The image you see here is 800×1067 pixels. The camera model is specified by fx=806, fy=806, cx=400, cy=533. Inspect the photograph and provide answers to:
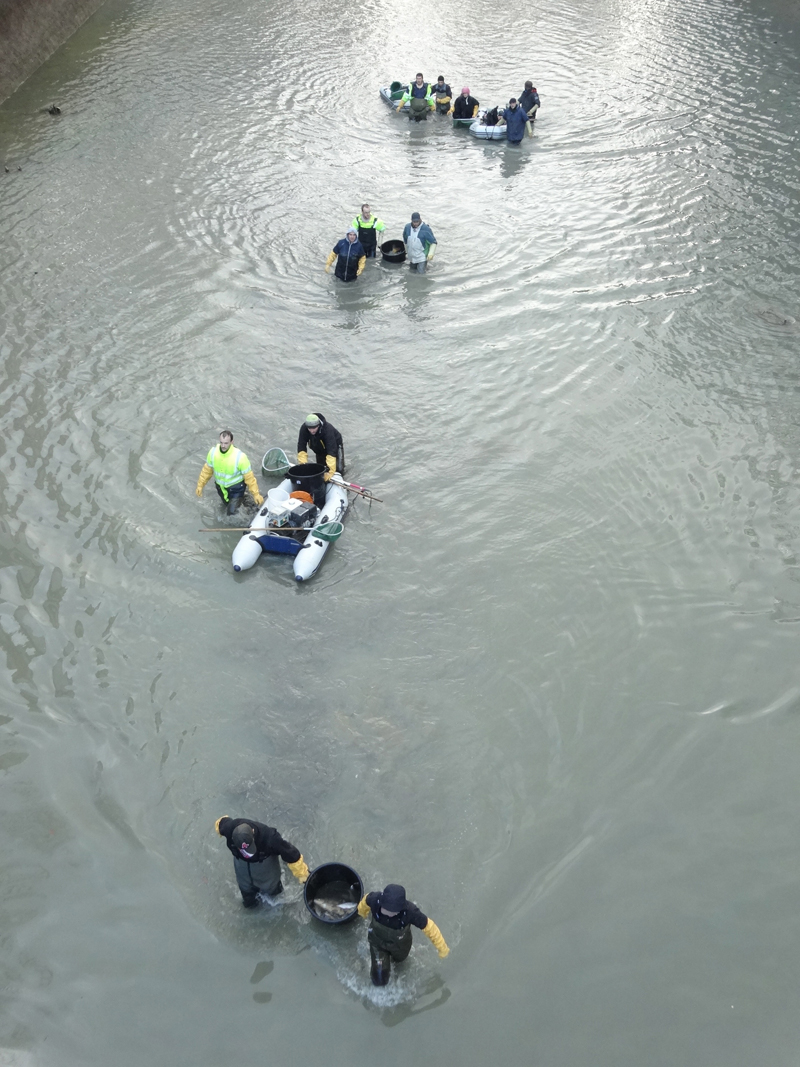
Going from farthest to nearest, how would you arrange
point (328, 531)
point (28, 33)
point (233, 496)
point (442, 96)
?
point (28, 33), point (442, 96), point (233, 496), point (328, 531)

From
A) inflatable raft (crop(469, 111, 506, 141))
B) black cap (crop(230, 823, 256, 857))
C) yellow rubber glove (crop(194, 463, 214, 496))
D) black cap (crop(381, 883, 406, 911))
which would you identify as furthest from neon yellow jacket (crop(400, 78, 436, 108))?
black cap (crop(381, 883, 406, 911))

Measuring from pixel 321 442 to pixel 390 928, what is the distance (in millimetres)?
6685

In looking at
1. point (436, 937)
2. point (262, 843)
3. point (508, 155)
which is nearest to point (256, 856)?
point (262, 843)

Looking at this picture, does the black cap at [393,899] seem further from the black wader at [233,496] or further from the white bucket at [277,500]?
the black wader at [233,496]

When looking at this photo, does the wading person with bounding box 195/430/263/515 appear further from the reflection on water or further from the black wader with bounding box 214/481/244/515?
the reflection on water

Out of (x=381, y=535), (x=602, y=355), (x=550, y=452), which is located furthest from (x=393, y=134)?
(x=381, y=535)

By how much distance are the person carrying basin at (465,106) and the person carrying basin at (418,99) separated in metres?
0.80

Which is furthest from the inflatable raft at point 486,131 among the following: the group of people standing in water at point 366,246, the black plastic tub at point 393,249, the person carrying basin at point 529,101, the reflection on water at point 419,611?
the black plastic tub at point 393,249

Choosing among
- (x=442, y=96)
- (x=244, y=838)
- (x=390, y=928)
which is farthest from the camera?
(x=442, y=96)

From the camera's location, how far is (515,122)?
20.8 meters

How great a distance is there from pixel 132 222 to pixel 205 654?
12.0 metres

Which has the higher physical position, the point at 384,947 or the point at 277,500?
the point at 277,500

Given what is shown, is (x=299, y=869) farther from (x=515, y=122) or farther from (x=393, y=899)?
(x=515, y=122)

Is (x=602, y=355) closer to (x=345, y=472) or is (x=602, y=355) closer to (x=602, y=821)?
(x=345, y=472)
